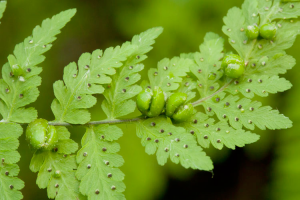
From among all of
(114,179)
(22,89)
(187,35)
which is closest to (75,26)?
(187,35)

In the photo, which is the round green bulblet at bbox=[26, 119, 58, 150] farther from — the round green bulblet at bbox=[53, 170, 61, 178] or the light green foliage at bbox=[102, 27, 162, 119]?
the light green foliage at bbox=[102, 27, 162, 119]

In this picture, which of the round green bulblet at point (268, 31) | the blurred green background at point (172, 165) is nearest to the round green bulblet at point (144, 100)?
the round green bulblet at point (268, 31)

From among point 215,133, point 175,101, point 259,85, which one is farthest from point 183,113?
point 259,85

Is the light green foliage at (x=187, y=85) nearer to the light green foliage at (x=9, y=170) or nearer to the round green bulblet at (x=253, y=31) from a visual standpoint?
the round green bulblet at (x=253, y=31)

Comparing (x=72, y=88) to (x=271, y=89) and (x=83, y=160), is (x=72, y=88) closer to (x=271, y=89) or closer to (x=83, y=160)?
(x=83, y=160)

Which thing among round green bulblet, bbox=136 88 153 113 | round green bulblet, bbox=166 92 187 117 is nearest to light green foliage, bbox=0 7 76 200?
round green bulblet, bbox=136 88 153 113

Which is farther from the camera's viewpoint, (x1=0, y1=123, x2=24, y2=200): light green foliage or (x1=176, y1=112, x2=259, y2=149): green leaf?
(x1=176, y1=112, x2=259, y2=149): green leaf
